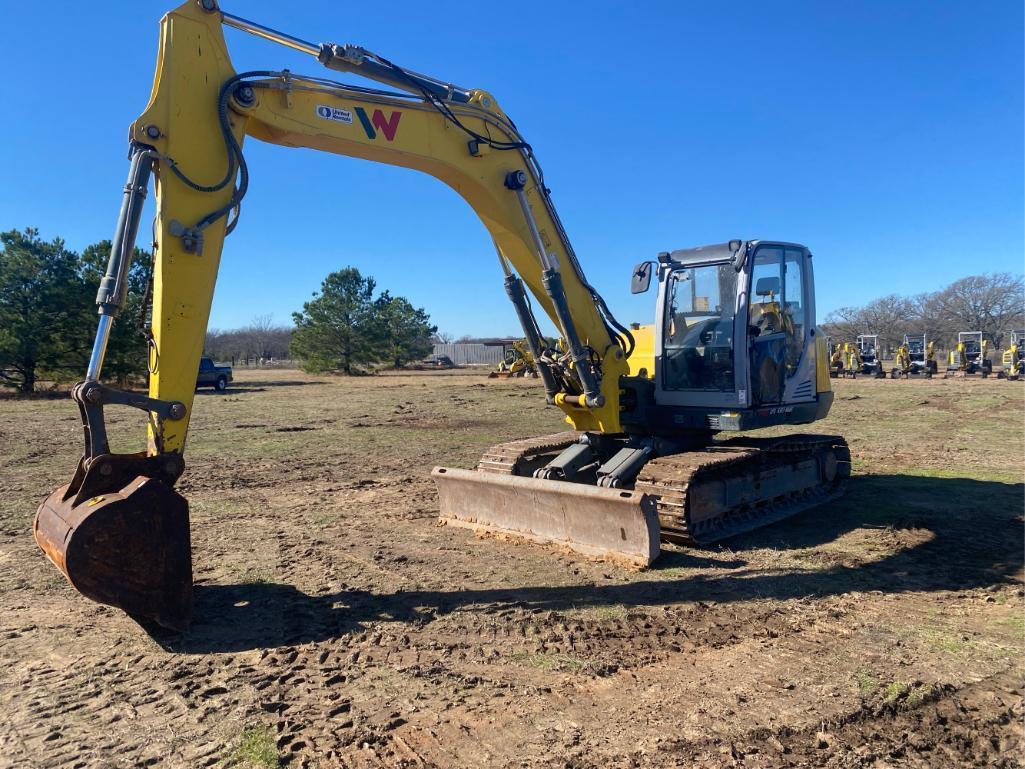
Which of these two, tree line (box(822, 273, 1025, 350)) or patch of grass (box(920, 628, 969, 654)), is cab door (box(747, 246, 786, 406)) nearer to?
patch of grass (box(920, 628, 969, 654))

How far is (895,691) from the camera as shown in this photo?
4008mm

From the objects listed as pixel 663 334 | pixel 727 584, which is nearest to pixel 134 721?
pixel 727 584

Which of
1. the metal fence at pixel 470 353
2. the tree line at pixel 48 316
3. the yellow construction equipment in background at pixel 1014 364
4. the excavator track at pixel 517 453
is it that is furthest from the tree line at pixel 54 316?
the metal fence at pixel 470 353

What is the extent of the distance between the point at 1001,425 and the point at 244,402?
72.4 ft

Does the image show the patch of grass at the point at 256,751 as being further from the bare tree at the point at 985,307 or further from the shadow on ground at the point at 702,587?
the bare tree at the point at 985,307

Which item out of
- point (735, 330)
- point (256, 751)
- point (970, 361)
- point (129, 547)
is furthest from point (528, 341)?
point (970, 361)

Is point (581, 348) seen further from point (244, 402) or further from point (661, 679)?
point (244, 402)

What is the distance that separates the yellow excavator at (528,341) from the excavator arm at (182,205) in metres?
0.01

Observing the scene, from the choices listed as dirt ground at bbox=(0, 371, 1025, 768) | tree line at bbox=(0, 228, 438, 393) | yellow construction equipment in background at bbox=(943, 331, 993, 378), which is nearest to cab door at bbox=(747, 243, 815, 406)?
dirt ground at bbox=(0, 371, 1025, 768)

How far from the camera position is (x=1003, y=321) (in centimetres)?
6381

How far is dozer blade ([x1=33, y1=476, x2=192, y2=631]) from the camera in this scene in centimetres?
430

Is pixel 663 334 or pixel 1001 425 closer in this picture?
pixel 663 334

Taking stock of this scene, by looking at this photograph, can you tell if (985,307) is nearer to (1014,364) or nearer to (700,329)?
(1014,364)

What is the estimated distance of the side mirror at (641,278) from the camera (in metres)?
8.29
